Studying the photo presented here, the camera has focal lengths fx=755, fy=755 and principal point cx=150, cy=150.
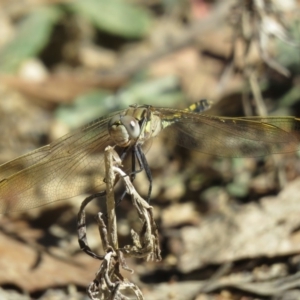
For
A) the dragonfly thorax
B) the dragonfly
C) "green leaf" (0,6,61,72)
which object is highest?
"green leaf" (0,6,61,72)

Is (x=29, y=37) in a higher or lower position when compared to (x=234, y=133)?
higher

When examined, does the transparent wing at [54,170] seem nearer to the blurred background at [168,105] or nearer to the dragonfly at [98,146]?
the dragonfly at [98,146]

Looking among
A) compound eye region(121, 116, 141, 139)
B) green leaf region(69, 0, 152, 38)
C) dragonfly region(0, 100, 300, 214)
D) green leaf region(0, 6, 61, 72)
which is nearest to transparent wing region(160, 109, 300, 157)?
dragonfly region(0, 100, 300, 214)

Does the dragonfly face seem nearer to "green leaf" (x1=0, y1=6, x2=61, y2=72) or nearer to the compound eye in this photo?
the compound eye

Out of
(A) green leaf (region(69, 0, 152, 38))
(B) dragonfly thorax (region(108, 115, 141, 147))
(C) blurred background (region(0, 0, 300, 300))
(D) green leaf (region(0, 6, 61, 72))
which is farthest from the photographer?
(A) green leaf (region(69, 0, 152, 38))

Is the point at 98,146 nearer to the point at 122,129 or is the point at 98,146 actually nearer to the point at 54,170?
the point at 54,170

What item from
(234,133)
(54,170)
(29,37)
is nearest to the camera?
(54,170)

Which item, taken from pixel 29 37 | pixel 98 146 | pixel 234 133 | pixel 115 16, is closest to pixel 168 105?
pixel 115 16

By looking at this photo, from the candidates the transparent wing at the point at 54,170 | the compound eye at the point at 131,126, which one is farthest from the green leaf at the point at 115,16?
the compound eye at the point at 131,126
